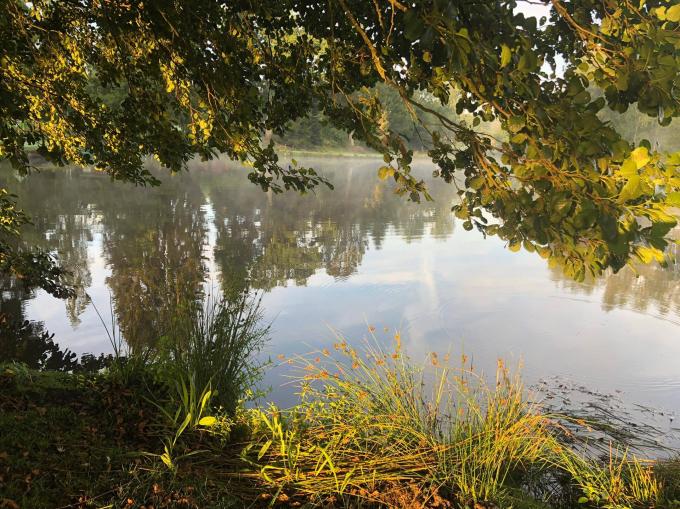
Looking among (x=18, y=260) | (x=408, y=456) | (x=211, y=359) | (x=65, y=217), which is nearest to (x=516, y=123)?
(x=408, y=456)

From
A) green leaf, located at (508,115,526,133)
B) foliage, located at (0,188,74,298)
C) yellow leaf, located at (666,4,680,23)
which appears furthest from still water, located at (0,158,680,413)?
yellow leaf, located at (666,4,680,23)

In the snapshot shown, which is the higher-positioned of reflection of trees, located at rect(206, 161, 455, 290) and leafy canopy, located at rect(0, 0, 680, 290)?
leafy canopy, located at rect(0, 0, 680, 290)

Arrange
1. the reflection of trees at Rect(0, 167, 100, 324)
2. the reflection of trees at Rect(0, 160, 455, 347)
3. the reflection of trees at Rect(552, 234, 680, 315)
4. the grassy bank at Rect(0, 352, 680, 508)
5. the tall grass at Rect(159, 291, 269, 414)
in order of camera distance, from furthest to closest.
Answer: the reflection of trees at Rect(0, 167, 100, 324), the reflection of trees at Rect(552, 234, 680, 315), the reflection of trees at Rect(0, 160, 455, 347), the tall grass at Rect(159, 291, 269, 414), the grassy bank at Rect(0, 352, 680, 508)

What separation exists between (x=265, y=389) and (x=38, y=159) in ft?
92.8

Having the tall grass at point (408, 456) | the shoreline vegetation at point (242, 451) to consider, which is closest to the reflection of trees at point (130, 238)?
the shoreline vegetation at point (242, 451)

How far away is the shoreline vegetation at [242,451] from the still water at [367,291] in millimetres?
1453

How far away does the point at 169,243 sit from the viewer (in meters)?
11.1

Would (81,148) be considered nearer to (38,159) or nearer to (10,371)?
(10,371)

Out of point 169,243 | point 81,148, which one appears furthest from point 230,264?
point 81,148

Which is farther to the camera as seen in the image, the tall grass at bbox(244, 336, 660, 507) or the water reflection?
the water reflection

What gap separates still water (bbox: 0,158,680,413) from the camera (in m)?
5.91

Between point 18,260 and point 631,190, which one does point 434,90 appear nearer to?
point 631,190

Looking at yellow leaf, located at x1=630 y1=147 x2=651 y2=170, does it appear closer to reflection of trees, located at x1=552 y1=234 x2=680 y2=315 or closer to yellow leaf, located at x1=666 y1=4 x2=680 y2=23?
yellow leaf, located at x1=666 y1=4 x2=680 y2=23

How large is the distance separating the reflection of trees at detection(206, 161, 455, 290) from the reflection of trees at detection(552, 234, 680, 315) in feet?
14.1
